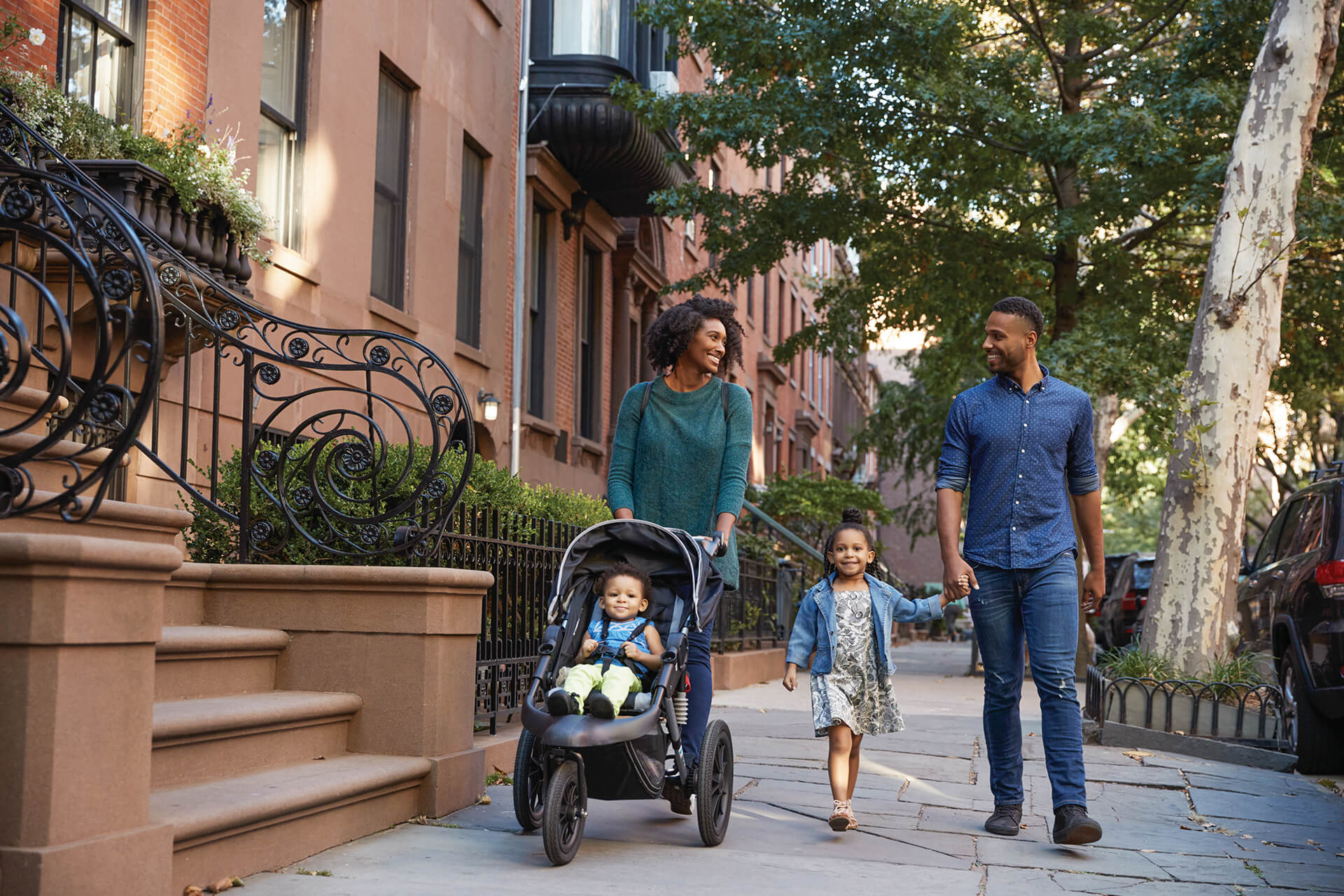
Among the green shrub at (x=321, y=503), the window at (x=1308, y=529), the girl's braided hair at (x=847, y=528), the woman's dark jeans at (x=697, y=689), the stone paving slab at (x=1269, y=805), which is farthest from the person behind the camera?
the window at (x=1308, y=529)

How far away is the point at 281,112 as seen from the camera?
1108 centimetres

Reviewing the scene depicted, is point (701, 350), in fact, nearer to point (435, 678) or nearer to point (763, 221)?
point (435, 678)

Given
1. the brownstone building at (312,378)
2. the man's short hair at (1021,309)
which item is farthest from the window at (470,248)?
the man's short hair at (1021,309)

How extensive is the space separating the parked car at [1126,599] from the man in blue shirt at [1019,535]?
621 inches

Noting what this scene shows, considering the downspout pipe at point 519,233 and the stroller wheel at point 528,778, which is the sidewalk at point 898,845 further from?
the downspout pipe at point 519,233

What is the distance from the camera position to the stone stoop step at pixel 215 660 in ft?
15.5

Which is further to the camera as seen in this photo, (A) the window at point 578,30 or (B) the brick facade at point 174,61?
(A) the window at point 578,30

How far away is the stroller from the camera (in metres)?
4.54

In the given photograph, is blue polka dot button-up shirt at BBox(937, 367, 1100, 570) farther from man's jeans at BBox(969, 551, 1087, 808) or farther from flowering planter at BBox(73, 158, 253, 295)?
flowering planter at BBox(73, 158, 253, 295)

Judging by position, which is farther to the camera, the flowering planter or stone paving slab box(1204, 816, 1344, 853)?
the flowering planter

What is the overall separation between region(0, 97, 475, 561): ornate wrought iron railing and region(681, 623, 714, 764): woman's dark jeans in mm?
1245

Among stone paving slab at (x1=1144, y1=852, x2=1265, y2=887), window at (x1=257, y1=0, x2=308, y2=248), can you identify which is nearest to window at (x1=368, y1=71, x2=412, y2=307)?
window at (x1=257, y1=0, x2=308, y2=248)

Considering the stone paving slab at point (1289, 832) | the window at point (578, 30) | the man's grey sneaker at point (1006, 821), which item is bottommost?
the stone paving slab at point (1289, 832)

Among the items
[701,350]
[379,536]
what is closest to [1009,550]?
[701,350]
